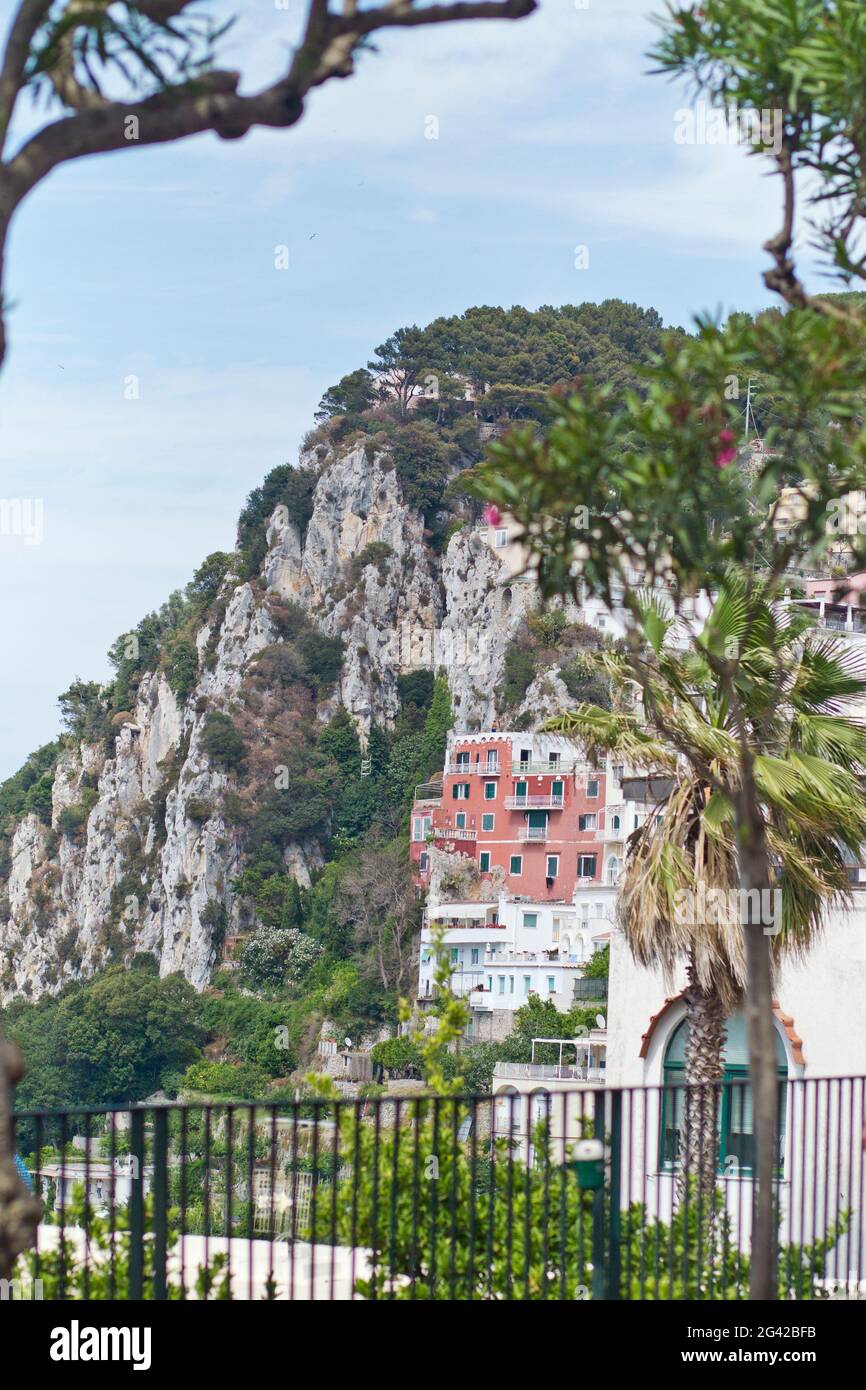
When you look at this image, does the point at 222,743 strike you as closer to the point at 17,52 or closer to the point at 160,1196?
the point at 160,1196

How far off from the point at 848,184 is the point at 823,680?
22.5ft

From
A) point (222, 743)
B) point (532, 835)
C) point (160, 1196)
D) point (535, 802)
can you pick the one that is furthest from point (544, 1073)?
point (222, 743)

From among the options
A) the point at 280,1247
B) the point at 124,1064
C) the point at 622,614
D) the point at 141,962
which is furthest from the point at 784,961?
the point at 141,962

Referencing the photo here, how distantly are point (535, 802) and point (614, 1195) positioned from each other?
70.5 metres

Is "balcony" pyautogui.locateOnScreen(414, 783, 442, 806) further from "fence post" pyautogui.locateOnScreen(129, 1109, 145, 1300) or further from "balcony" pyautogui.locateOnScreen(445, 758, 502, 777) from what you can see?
"fence post" pyautogui.locateOnScreen(129, 1109, 145, 1300)

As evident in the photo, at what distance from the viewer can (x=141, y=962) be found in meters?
104

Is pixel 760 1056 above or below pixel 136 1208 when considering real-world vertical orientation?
above

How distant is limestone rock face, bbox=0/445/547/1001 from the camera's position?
103m

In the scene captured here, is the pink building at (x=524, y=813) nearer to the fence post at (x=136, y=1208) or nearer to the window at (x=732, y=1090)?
the window at (x=732, y=1090)

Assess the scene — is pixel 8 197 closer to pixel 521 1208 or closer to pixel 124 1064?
pixel 521 1208

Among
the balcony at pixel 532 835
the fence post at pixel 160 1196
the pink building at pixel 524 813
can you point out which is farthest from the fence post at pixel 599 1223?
the balcony at pixel 532 835

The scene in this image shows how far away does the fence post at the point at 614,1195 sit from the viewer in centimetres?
654

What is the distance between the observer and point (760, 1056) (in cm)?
534

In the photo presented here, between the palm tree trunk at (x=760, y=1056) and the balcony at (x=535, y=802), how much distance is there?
7059cm
